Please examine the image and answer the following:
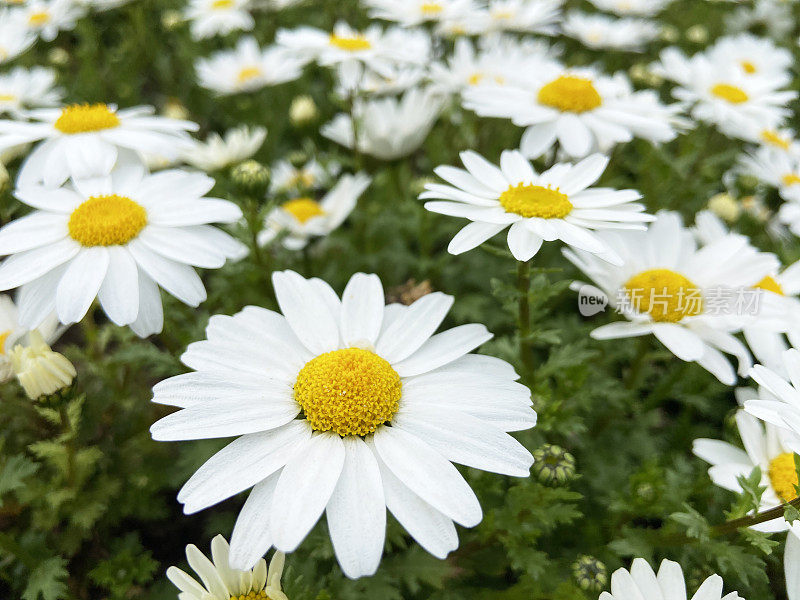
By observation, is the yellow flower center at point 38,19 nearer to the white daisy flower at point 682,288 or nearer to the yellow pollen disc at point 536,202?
the yellow pollen disc at point 536,202

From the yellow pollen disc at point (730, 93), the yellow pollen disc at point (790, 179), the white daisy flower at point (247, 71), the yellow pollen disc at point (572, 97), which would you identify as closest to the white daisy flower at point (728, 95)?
the yellow pollen disc at point (730, 93)

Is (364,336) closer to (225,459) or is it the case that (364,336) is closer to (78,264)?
(225,459)

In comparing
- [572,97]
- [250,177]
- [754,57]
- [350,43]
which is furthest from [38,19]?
[754,57]

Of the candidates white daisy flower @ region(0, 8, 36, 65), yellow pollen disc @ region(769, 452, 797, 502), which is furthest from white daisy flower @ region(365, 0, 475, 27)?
yellow pollen disc @ region(769, 452, 797, 502)

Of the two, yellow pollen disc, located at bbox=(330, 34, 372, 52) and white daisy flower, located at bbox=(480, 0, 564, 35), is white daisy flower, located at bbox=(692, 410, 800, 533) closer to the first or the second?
yellow pollen disc, located at bbox=(330, 34, 372, 52)

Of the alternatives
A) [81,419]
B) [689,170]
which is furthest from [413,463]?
[689,170]
